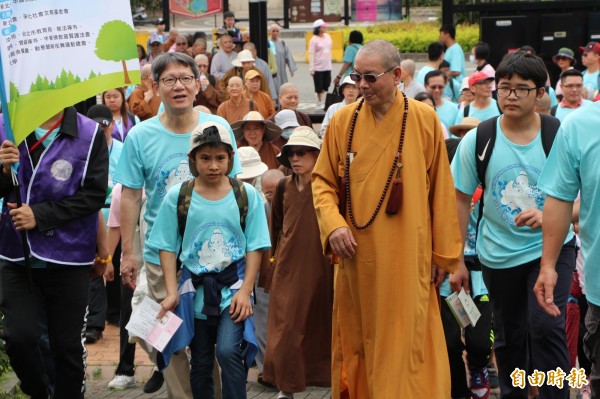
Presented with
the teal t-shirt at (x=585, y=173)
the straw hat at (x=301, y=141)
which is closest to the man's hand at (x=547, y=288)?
the teal t-shirt at (x=585, y=173)

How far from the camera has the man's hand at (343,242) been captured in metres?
6.11

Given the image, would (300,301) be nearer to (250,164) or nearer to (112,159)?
(250,164)

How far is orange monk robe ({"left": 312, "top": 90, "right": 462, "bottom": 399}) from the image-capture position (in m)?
6.22

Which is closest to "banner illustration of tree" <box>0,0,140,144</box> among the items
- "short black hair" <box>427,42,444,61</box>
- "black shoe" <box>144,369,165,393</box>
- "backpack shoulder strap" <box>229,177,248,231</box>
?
"backpack shoulder strap" <box>229,177,248,231</box>

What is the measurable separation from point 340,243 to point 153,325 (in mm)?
1185

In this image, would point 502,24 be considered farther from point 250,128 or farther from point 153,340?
point 153,340

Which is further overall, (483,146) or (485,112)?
(485,112)

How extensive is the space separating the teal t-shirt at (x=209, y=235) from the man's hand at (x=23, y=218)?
0.67m

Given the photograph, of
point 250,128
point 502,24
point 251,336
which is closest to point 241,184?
point 251,336

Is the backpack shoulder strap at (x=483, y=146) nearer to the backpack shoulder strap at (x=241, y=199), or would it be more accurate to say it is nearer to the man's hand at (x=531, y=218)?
the man's hand at (x=531, y=218)

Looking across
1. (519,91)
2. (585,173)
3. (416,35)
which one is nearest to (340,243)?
(585,173)

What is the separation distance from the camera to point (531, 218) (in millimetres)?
6438

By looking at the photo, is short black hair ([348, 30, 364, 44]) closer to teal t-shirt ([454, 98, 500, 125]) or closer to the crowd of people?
teal t-shirt ([454, 98, 500, 125])

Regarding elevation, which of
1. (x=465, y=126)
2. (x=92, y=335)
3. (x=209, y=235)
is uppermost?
(x=465, y=126)
